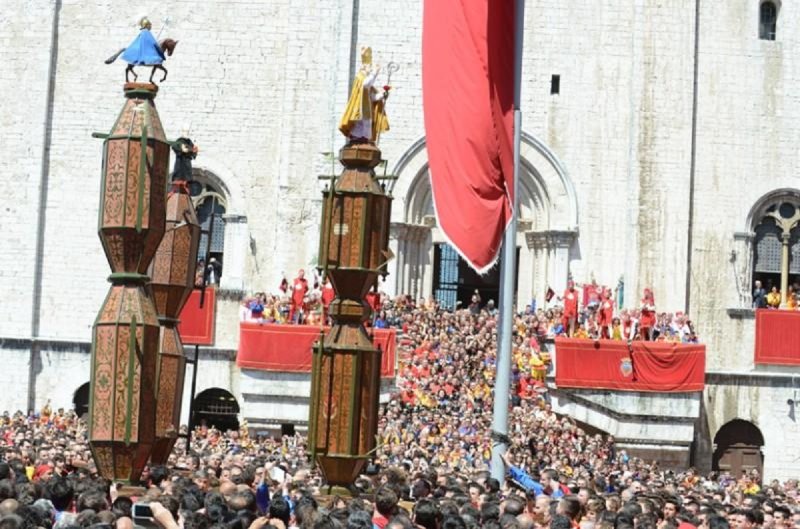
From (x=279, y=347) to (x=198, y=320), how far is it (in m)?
4.14

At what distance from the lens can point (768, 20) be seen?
46438 mm

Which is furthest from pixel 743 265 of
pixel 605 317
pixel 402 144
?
pixel 402 144

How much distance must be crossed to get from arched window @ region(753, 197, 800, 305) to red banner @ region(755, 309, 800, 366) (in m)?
1.95

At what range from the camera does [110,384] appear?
17281 mm

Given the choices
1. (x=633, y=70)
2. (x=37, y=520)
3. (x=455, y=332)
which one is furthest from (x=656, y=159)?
(x=37, y=520)

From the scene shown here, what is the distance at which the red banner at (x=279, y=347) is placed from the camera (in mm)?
40438

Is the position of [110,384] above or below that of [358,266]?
below

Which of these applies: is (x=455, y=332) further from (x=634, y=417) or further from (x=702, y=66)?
(x=702, y=66)

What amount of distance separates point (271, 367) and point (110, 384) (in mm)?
23470

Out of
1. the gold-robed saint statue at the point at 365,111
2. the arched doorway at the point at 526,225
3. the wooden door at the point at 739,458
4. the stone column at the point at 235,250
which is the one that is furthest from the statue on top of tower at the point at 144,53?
the wooden door at the point at 739,458

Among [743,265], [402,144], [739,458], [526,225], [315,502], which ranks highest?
[402,144]

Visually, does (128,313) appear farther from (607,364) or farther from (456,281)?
(456,281)

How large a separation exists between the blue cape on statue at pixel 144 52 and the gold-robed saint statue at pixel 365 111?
8.50 ft

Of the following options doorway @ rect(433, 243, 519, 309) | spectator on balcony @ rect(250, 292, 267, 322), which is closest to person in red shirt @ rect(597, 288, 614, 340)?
doorway @ rect(433, 243, 519, 309)
